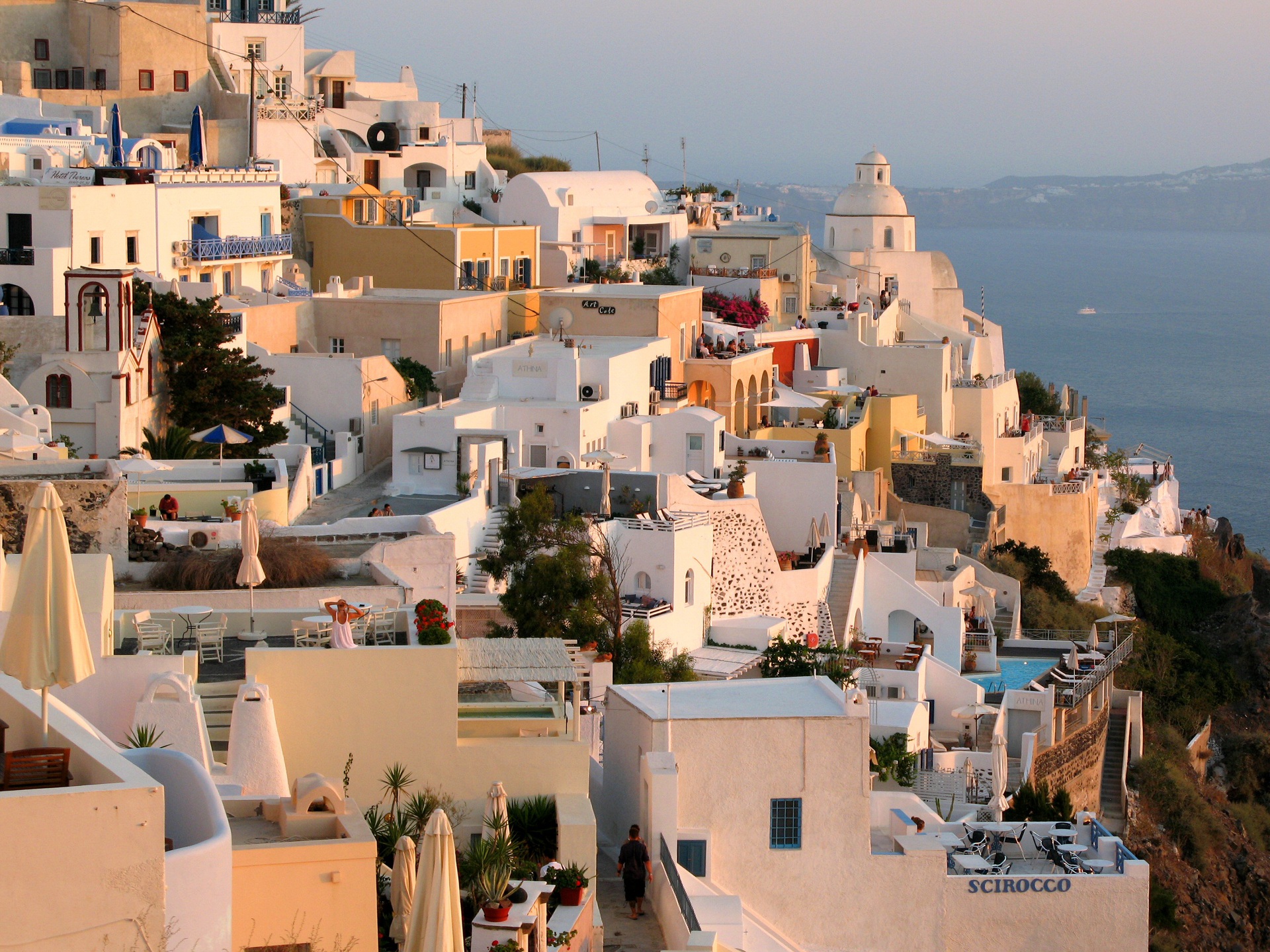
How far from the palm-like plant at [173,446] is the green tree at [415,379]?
6.02 metres

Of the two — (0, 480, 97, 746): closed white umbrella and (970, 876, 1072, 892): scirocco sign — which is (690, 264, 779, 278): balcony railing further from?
(0, 480, 97, 746): closed white umbrella

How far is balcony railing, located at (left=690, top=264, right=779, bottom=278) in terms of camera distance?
161 ft

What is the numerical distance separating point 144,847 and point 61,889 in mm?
376

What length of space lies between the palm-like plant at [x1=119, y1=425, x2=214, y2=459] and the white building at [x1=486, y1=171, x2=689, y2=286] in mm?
19364

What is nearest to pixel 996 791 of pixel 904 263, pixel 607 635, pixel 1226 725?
pixel 607 635

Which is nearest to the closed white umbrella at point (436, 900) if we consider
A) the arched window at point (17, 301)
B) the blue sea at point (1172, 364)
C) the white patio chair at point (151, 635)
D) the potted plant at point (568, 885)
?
the potted plant at point (568, 885)

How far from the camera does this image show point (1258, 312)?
172m

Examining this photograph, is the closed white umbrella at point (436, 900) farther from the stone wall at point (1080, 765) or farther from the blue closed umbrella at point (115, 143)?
the blue closed umbrella at point (115, 143)

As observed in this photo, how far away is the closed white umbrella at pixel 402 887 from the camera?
11438mm

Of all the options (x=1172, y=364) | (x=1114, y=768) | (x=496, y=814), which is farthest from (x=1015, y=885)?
(x=1172, y=364)

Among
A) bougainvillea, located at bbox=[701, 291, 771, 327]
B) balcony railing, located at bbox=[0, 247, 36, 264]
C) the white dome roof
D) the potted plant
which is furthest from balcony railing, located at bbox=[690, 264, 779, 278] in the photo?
the potted plant

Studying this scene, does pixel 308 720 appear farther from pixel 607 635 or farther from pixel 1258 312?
pixel 1258 312

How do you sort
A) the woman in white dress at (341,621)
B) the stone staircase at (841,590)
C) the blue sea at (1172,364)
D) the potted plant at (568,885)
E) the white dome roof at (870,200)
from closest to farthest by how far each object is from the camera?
the potted plant at (568,885) < the woman in white dress at (341,621) < the stone staircase at (841,590) < the white dome roof at (870,200) < the blue sea at (1172,364)

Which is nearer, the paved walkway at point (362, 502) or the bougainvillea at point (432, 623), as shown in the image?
the bougainvillea at point (432, 623)
